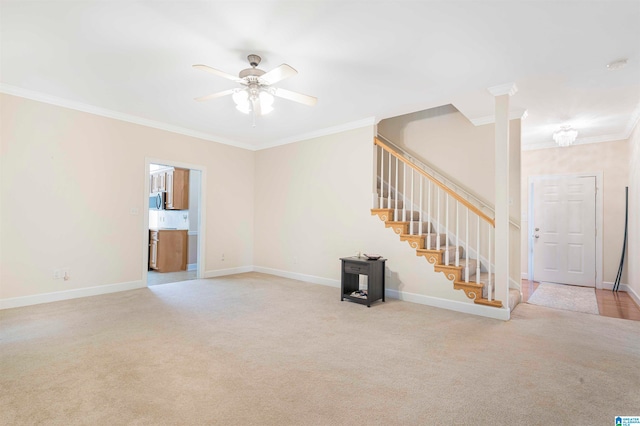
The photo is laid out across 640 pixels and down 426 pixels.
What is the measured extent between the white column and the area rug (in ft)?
4.10

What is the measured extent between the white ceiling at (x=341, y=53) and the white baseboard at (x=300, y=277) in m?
2.70

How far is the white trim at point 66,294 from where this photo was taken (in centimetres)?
387

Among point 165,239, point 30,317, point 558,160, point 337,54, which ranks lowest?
point 30,317

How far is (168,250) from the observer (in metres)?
6.74

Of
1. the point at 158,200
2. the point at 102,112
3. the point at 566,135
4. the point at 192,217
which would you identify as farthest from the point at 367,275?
the point at 158,200

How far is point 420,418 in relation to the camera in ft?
5.93

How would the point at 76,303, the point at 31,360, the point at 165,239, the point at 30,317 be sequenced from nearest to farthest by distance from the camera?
1. the point at 31,360
2. the point at 30,317
3. the point at 76,303
4. the point at 165,239

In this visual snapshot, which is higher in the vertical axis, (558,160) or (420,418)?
(558,160)

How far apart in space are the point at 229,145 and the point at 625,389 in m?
6.16

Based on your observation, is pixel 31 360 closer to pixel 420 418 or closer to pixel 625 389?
pixel 420 418

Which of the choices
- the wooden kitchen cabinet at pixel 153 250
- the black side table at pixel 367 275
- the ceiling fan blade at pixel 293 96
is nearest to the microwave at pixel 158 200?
the wooden kitchen cabinet at pixel 153 250

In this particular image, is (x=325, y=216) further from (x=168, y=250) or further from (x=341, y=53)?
(x=168, y=250)

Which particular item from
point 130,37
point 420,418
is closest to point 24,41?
point 130,37

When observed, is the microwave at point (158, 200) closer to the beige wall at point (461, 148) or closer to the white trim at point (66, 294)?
the white trim at point (66, 294)
